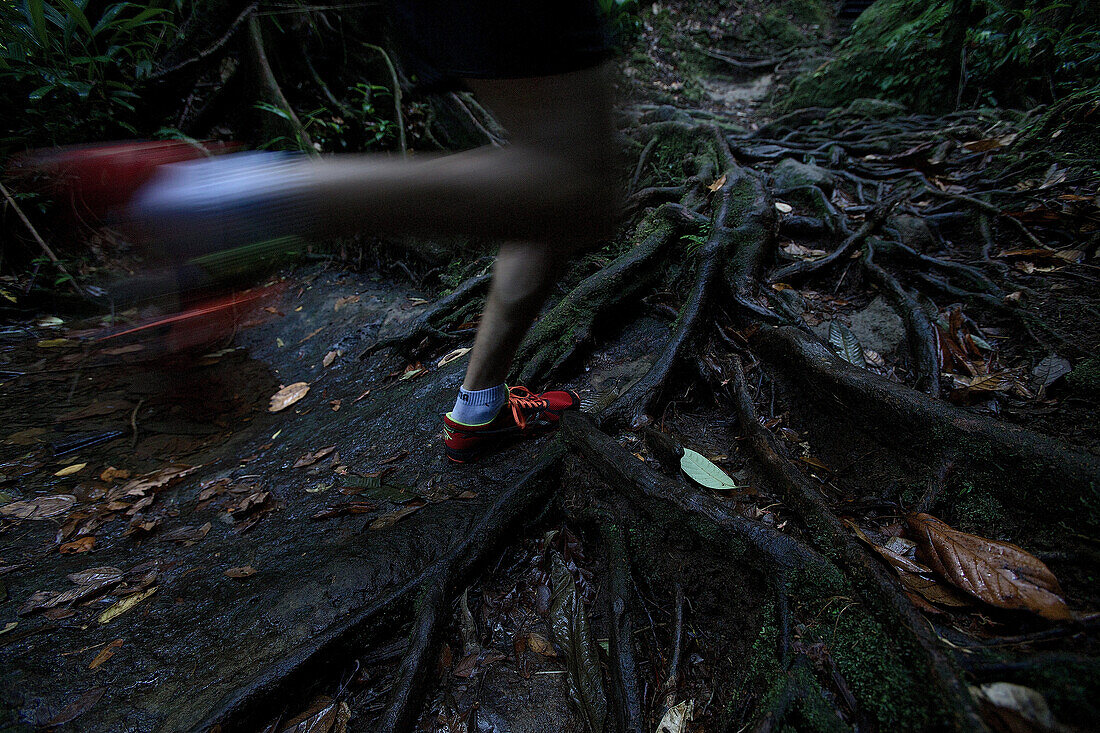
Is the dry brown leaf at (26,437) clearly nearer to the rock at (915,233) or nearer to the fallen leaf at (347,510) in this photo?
the fallen leaf at (347,510)

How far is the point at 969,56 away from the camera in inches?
176

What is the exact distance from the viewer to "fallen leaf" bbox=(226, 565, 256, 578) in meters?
1.62

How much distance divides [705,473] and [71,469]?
3.54 meters

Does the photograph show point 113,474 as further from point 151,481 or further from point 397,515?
point 397,515

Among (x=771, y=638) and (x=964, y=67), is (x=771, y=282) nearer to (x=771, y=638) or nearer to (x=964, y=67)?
(x=771, y=638)

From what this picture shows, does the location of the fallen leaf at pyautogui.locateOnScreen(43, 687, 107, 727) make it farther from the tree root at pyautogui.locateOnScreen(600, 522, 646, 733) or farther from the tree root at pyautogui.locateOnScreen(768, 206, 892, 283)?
the tree root at pyautogui.locateOnScreen(768, 206, 892, 283)

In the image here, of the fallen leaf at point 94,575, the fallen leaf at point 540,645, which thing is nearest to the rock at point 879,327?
the fallen leaf at point 540,645

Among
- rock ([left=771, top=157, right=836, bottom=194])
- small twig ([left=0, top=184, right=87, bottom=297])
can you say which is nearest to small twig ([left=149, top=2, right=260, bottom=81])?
small twig ([left=0, top=184, right=87, bottom=297])

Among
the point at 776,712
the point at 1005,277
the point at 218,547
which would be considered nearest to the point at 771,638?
the point at 776,712

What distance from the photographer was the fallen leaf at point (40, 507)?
2211 millimetres

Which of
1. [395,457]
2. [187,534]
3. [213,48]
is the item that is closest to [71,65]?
[213,48]

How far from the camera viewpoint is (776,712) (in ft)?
3.18

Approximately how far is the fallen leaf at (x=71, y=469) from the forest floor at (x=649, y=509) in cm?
Answer: 4

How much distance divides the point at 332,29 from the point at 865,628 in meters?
7.18
